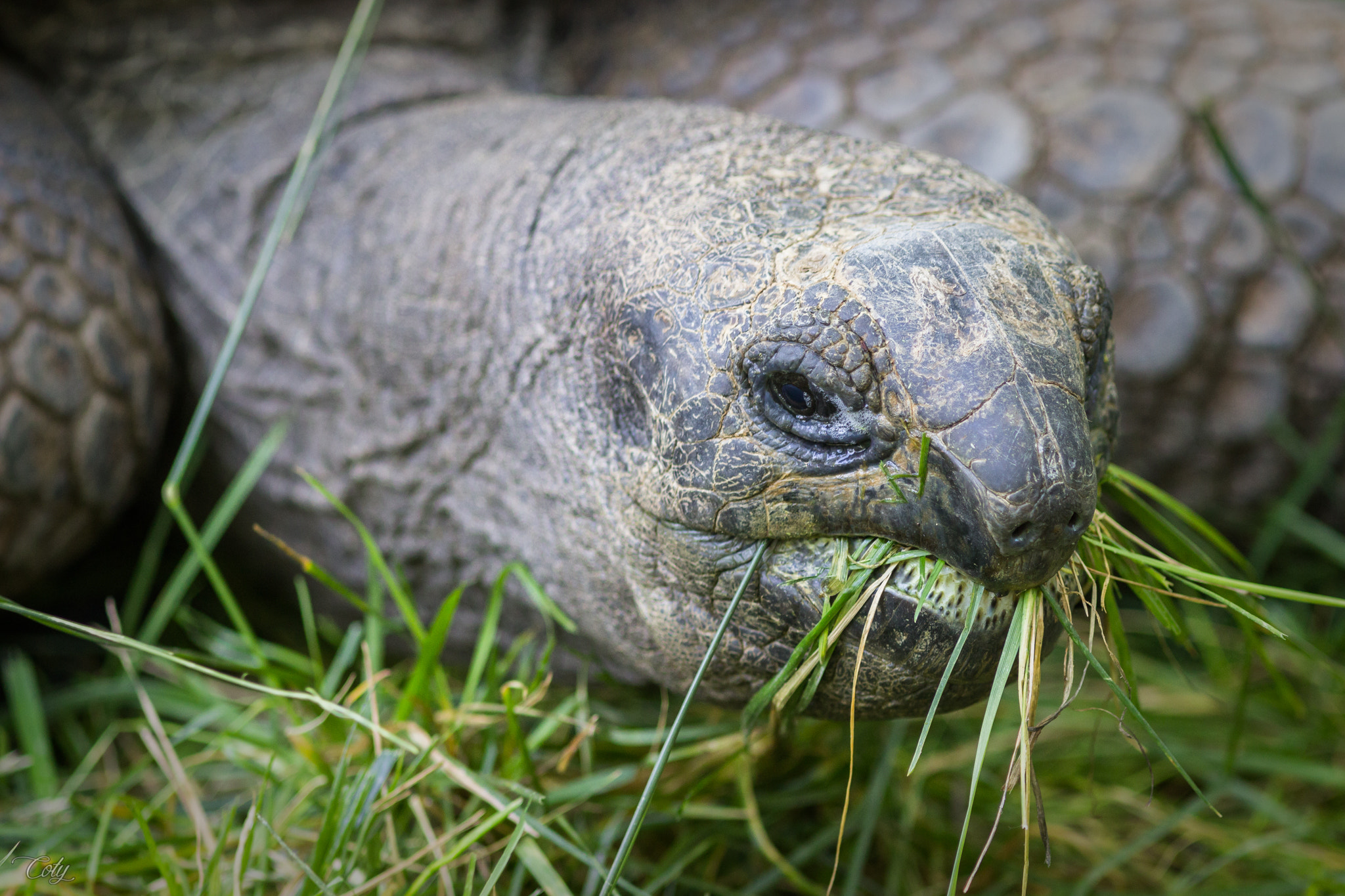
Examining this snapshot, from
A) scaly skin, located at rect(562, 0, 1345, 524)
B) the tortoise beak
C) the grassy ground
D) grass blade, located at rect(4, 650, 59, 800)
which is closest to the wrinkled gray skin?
the tortoise beak

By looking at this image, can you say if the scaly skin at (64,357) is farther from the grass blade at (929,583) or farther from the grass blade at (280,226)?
the grass blade at (929,583)

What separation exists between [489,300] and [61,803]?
2.87 ft

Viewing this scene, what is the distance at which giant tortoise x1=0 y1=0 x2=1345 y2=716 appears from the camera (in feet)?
2.68

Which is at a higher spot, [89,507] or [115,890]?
[89,507]

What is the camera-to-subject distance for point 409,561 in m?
1.31

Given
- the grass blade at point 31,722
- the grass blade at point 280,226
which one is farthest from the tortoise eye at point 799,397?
the grass blade at point 31,722

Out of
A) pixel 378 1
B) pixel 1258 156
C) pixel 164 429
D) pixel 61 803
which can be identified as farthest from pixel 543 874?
pixel 1258 156

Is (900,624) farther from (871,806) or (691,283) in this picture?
(871,806)

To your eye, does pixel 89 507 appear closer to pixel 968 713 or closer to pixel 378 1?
pixel 378 1

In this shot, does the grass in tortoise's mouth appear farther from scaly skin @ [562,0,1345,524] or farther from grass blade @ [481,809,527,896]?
scaly skin @ [562,0,1345,524]

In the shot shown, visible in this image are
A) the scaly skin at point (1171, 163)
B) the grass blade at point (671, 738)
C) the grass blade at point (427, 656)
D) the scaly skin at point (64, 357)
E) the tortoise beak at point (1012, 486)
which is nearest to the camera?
the tortoise beak at point (1012, 486)

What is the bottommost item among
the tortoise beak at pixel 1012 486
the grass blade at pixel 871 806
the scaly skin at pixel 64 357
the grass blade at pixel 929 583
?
the grass blade at pixel 871 806

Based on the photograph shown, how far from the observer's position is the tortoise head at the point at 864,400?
0.77m

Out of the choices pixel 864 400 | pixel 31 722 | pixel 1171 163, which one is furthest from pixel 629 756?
pixel 1171 163
